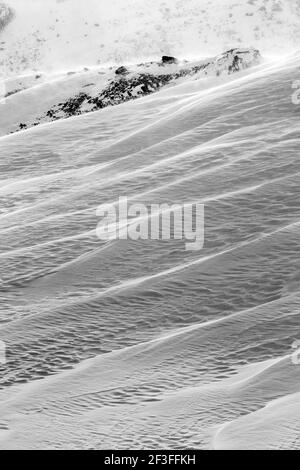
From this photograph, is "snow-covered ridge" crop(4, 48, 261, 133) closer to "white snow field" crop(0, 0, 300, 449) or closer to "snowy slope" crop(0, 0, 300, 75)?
"white snow field" crop(0, 0, 300, 449)

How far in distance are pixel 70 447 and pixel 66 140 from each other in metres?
3.65

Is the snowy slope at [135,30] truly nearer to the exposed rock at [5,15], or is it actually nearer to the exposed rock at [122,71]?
the exposed rock at [5,15]

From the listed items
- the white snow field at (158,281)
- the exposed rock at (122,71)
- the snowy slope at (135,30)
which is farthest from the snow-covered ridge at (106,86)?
the snowy slope at (135,30)

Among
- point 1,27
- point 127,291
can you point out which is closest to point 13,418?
point 127,291

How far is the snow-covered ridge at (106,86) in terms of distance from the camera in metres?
8.69

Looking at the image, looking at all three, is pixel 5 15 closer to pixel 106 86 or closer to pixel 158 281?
pixel 106 86

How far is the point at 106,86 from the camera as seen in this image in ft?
29.7

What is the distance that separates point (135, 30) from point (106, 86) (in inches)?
530

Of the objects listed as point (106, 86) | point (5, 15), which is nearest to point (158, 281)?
point (106, 86)

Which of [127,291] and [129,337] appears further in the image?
[127,291]

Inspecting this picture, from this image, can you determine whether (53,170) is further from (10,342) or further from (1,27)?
(1,27)

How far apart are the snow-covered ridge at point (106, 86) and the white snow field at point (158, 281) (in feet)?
5.22
